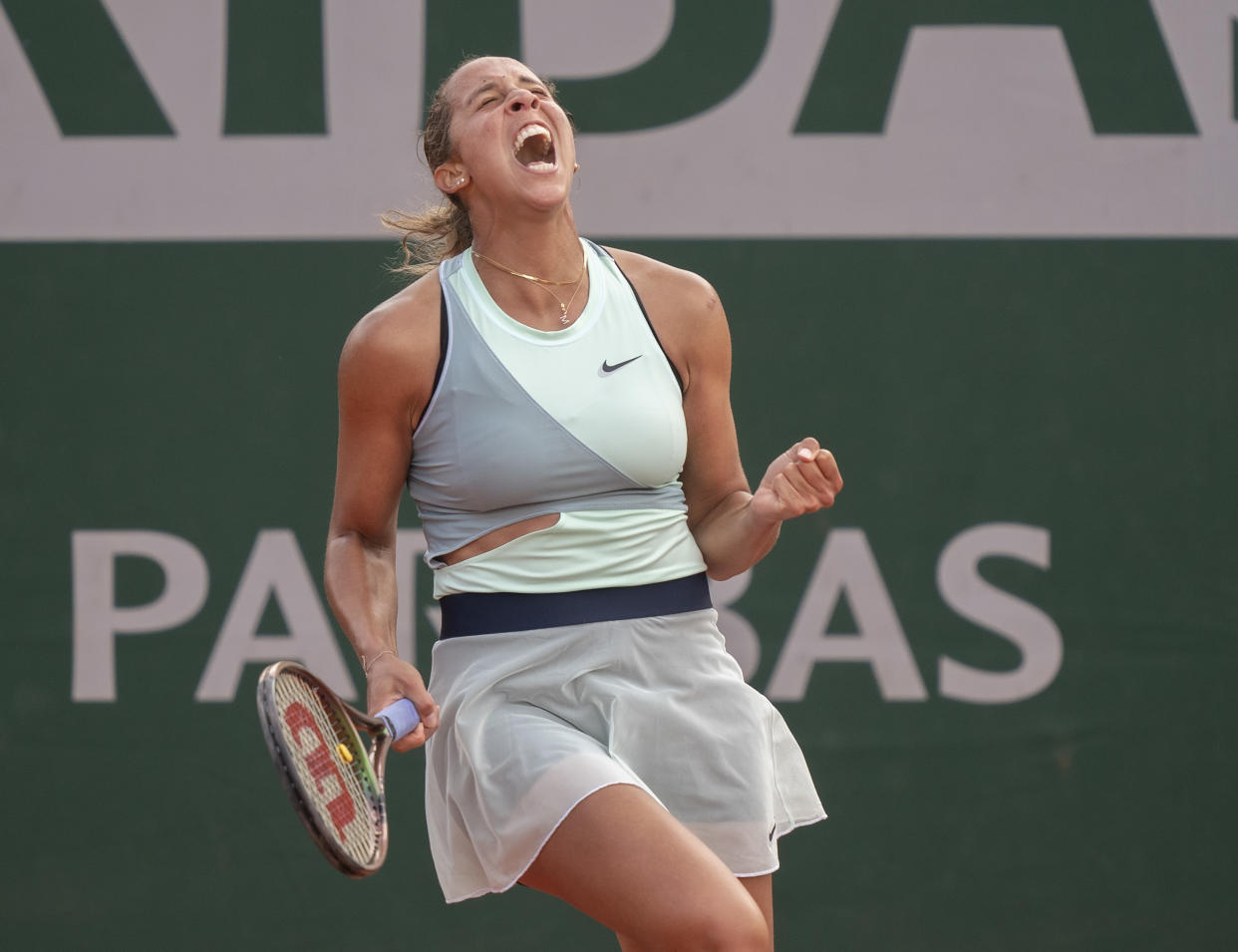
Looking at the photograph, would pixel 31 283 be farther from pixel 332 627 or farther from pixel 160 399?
pixel 332 627

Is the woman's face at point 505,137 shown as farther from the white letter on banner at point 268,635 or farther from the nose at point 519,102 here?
the white letter on banner at point 268,635

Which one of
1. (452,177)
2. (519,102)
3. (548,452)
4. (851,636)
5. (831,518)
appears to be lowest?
(851,636)

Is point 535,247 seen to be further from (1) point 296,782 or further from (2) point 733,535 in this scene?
(1) point 296,782

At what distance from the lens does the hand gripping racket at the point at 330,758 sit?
1.67 meters

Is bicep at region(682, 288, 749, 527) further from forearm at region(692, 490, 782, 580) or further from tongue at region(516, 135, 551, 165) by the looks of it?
tongue at region(516, 135, 551, 165)

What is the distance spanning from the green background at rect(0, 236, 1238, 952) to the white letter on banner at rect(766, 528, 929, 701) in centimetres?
3

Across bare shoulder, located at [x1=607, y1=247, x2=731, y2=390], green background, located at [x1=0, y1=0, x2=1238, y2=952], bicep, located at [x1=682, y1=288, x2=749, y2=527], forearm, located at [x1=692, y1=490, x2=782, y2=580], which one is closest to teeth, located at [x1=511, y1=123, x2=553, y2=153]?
bare shoulder, located at [x1=607, y1=247, x2=731, y2=390]

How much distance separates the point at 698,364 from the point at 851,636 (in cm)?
157

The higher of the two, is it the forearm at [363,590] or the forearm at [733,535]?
the forearm at [733,535]

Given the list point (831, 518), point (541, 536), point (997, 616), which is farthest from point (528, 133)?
point (997, 616)

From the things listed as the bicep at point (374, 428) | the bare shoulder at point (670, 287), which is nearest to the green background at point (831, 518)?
the bare shoulder at point (670, 287)

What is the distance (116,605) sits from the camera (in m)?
3.74

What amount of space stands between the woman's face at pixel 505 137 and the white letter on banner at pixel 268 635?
5.36 feet

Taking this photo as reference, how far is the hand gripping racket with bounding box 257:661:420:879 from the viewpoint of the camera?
1.67 metres
